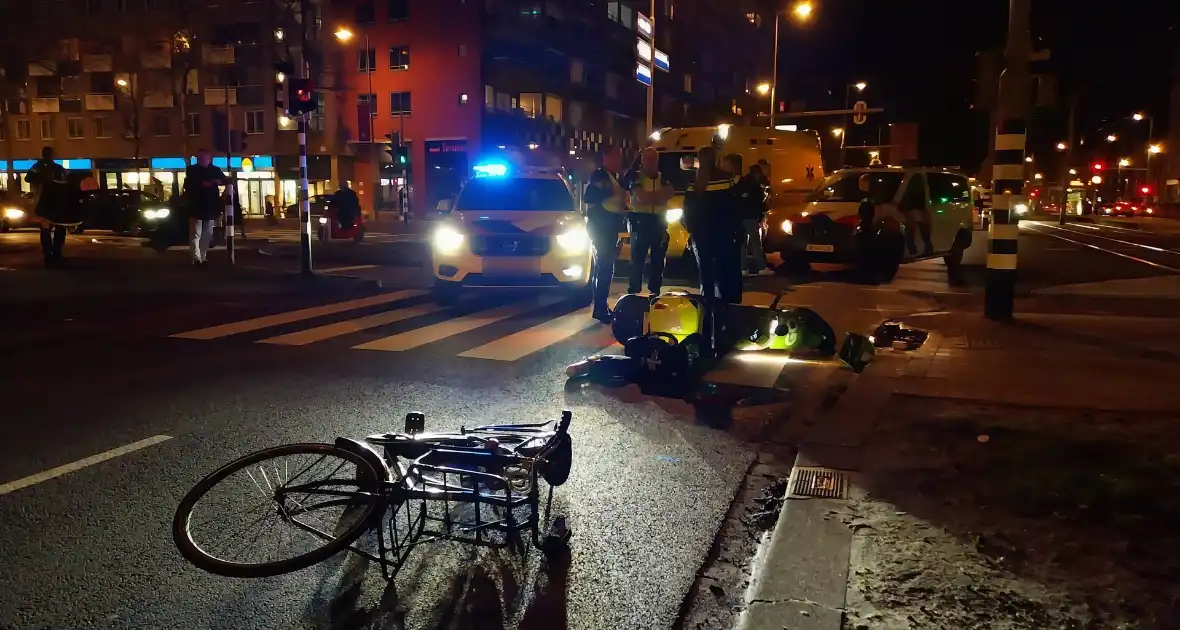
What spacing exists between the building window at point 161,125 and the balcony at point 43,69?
866 cm

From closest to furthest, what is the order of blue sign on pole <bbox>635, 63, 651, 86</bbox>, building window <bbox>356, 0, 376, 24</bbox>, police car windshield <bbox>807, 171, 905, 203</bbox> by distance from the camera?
police car windshield <bbox>807, 171, 905, 203</bbox> → blue sign on pole <bbox>635, 63, 651, 86</bbox> → building window <bbox>356, 0, 376, 24</bbox>

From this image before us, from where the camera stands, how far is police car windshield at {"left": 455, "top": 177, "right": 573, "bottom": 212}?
1264 cm

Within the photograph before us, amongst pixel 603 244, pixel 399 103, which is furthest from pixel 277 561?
pixel 399 103

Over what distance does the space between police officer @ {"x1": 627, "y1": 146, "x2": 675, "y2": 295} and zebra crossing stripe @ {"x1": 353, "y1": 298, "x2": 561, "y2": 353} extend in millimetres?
2071

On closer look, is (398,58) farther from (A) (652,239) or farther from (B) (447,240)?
(A) (652,239)

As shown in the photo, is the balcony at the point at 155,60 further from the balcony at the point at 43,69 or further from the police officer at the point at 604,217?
the police officer at the point at 604,217

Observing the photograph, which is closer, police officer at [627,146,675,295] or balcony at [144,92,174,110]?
police officer at [627,146,675,295]

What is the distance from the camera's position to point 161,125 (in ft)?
183

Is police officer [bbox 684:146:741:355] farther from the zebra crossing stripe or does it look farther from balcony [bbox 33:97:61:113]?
balcony [bbox 33:97:61:113]

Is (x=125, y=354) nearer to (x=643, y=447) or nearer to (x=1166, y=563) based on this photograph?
(x=643, y=447)

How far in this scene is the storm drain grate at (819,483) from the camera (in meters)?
4.60

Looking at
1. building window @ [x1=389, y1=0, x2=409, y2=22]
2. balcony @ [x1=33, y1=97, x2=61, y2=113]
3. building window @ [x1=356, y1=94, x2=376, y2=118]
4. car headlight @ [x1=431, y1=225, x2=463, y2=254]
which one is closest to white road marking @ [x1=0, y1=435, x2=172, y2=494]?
car headlight @ [x1=431, y1=225, x2=463, y2=254]

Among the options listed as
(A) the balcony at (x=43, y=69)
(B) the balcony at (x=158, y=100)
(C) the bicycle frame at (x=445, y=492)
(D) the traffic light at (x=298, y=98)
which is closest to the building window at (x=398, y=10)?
(B) the balcony at (x=158, y=100)

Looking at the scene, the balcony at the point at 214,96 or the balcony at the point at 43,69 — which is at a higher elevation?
the balcony at the point at 43,69
